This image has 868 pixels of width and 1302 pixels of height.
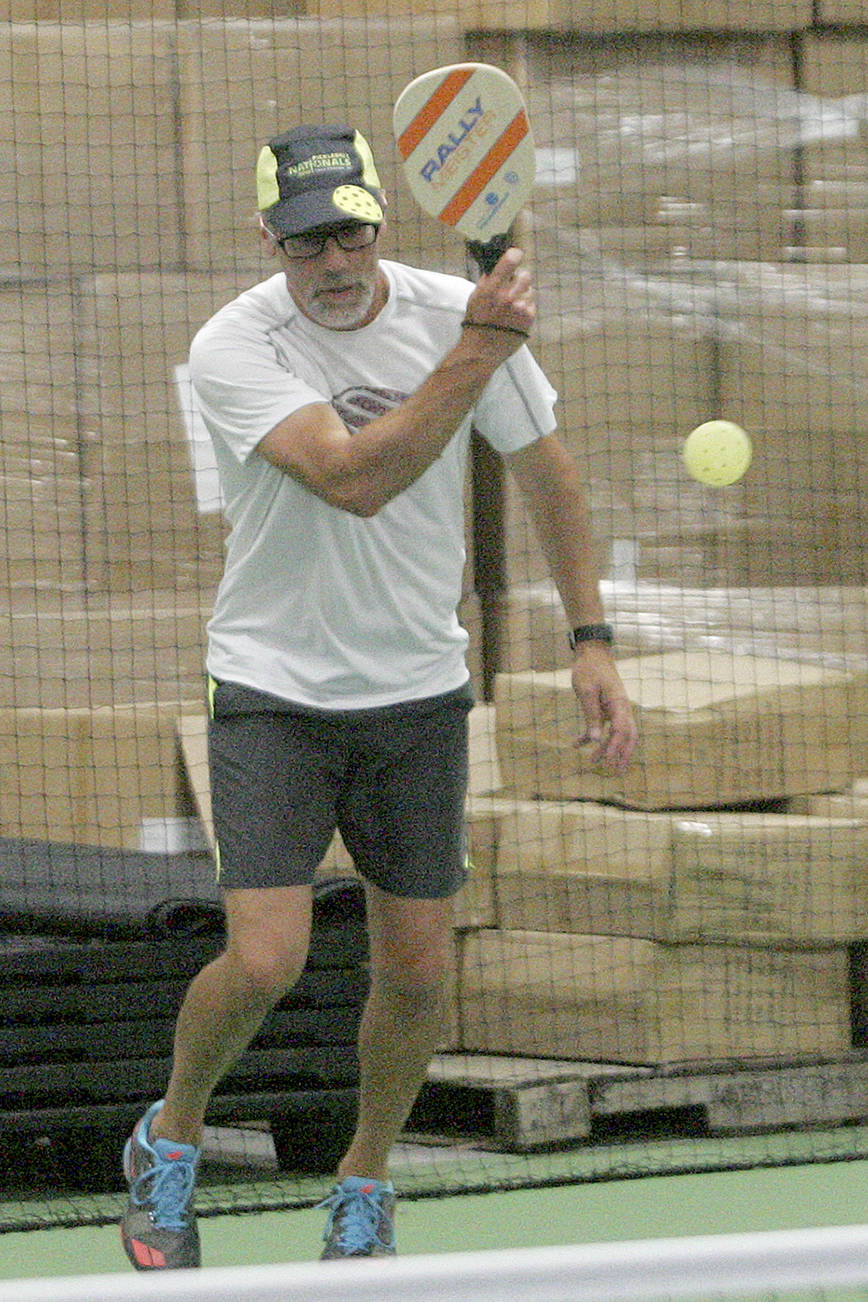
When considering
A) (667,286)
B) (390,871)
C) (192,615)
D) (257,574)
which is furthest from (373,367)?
(667,286)

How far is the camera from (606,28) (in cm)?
534

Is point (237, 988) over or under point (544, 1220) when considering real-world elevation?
over

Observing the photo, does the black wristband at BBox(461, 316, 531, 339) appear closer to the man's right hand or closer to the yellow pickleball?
the man's right hand

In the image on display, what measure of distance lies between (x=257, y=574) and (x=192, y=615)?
5.83ft

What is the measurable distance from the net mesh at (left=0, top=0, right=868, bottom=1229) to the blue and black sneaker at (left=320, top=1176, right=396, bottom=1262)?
1.00m

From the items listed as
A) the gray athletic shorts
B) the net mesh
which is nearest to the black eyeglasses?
the gray athletic shorts

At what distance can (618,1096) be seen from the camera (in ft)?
15.5

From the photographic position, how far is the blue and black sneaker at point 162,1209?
3.26 meters

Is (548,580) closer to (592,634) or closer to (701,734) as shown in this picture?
(701,734)

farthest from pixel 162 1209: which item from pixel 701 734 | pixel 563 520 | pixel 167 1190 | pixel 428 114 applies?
pixel 701 734

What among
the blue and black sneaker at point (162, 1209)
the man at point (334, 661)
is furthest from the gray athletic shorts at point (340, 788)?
the blue and black sneaker at point (162, 1209)

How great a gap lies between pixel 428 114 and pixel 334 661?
86 cm

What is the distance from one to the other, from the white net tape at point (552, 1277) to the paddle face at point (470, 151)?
6.29 ft

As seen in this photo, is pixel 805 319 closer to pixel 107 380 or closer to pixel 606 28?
pixel 606 28
